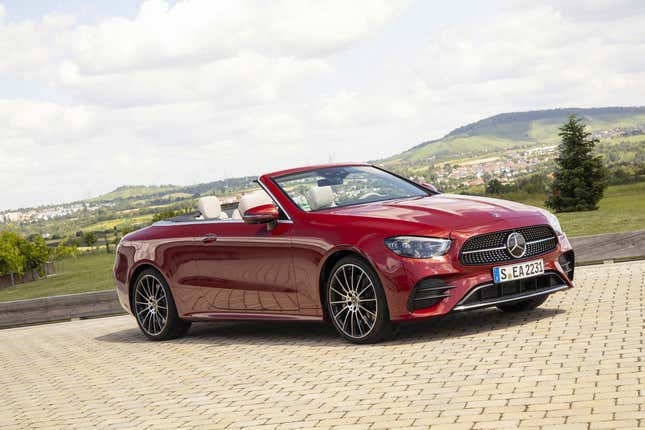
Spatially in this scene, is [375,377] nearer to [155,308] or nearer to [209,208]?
[209,208]

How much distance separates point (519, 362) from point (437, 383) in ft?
2.26

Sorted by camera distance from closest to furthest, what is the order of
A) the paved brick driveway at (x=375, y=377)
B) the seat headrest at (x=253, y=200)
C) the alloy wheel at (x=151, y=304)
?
the paved brick driveway at (x=375, y=377) → the seat headrest at (x=253, y=200) → the alloy wheel at (x=151, y=304)

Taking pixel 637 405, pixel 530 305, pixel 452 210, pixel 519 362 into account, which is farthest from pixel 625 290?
pixel 637 405

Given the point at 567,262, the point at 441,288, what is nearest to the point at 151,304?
the point at 441,288

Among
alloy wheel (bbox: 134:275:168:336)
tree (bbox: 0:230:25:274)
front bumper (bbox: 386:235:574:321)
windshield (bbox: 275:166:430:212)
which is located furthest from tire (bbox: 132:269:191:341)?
tree (bbox: 0:230:25:274)

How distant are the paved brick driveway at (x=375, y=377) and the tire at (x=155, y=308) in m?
0.20

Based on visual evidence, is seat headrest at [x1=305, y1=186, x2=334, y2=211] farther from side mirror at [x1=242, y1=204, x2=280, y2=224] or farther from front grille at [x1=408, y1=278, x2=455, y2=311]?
front grille at [x1=408, y1=278, x2=455, y2=311]

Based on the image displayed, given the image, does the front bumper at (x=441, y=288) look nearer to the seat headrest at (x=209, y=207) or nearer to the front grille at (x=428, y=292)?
the front grille at (x=428, y=292)

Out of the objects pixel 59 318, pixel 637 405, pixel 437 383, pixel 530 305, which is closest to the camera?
pixel 637 405

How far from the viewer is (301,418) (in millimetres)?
5973

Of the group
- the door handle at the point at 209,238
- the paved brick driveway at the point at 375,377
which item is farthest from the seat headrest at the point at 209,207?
the paved brick driveway at the point at 375,377

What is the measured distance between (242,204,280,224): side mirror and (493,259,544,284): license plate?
223cm

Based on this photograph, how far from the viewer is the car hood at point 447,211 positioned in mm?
8055

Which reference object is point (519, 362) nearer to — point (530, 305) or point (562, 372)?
point (562, 372)
